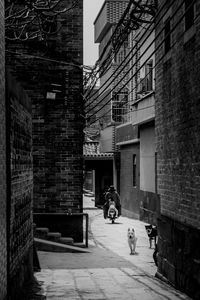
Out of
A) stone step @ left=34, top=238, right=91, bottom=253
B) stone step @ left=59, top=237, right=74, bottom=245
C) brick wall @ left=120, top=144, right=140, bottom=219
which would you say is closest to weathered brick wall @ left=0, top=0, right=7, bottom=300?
stone step @ left=34, top=238, right=91, bottom=253

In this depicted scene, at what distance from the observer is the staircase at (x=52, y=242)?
15.4 m

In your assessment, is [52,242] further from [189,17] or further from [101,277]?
[189,17]

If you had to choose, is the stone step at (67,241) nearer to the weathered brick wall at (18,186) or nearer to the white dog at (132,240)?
the white dog at (132,240)

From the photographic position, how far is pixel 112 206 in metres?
26.8

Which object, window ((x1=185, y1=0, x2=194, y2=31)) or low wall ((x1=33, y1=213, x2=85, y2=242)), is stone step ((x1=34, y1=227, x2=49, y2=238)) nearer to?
low wall ((x1=33, y1=213, x2=85, y2=242))

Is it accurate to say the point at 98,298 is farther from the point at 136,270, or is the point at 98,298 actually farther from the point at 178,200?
the point at 136,270

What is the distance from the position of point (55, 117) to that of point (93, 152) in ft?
66.5

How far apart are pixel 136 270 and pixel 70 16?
8390mm

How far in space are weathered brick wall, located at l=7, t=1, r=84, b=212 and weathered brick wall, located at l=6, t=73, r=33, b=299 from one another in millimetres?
6113

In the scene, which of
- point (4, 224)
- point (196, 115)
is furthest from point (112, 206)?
point (4, 224)

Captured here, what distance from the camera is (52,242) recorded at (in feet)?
51.9

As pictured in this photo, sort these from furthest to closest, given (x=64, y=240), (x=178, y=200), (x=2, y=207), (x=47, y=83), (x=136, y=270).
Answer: (x=47, y=83), (x=64, y=240), (x=136, y=270), (x=178, y=200), (x=2, y=207)

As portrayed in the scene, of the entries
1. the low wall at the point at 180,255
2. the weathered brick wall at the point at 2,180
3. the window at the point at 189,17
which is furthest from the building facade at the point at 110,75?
the weathered brick wall at the point at 2,180

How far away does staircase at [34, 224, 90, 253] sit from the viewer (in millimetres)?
15406
